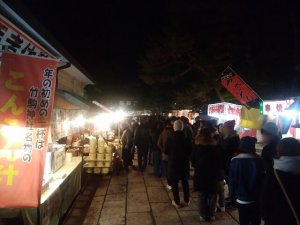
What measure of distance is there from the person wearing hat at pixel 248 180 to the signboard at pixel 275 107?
16.8 ft

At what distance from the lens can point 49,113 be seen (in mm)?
4312

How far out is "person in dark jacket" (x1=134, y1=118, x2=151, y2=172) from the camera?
13.5 metres

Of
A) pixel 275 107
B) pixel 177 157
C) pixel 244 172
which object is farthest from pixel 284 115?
pixel 244 172

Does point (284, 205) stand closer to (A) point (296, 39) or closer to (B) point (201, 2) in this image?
(A) point (296, 39)

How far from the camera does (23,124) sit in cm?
404

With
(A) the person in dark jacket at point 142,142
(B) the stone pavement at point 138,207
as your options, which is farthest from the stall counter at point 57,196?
(A) the person in dark jacket at point 142,142

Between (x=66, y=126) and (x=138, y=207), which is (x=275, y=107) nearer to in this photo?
(x=138, y=207)

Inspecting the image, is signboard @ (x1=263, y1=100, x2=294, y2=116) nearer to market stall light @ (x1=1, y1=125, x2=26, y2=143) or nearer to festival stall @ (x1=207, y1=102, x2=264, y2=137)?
festival stall @ (x1=207, y1=102, x2=264, y2=137)

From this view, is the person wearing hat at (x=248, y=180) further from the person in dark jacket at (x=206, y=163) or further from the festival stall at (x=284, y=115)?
the festival stall at (x=284, y=115)

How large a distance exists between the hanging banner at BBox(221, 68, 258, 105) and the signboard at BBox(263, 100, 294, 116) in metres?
0.85

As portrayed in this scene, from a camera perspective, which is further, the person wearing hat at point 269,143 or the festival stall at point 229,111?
the festival stall at point 229,111

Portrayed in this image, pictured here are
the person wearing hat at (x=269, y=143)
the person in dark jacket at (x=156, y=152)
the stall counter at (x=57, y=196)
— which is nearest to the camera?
the stall counter at (x=57, y=196)

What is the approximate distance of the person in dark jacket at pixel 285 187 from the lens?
4.08m

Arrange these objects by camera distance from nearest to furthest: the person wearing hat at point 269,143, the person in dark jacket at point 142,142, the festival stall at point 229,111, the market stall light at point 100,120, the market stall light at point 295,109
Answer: the person wearing hat at point 269,143 → the market stall light at point 295,109 → the festival stall at point 229,111 → the person in dark jacket at point 142,142 → the market stall light at point 100,120
